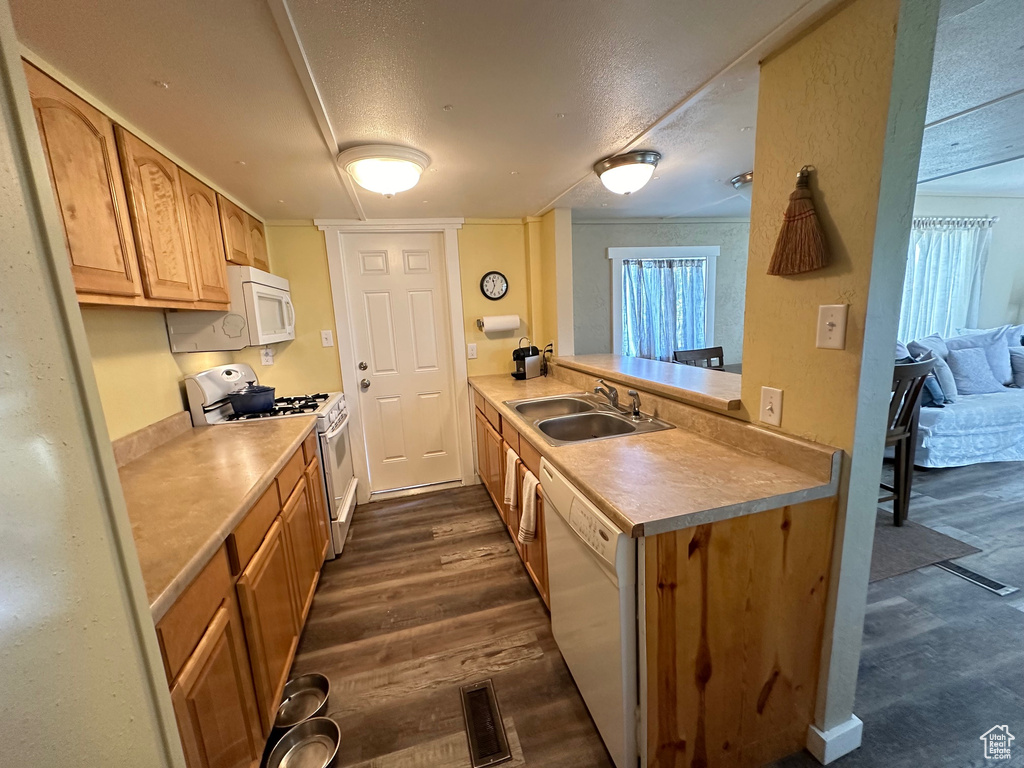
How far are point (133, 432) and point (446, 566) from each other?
162 centimetres

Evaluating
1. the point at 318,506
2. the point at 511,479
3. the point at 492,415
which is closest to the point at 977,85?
the point at 511,479

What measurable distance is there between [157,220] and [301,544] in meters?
1.48

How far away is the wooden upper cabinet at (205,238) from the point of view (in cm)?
183

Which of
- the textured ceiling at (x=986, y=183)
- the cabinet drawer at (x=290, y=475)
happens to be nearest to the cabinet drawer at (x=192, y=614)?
the cabinet drawer at (x=290, y=475)

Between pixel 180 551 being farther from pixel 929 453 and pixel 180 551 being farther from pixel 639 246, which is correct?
pixel 929 453

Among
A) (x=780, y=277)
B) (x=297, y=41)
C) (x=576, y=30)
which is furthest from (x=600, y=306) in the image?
(x=297, y=41)

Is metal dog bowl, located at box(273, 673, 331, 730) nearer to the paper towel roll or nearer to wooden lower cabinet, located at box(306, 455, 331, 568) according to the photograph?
wooden lower cabinet, located at box(306, 455, 331, 568)

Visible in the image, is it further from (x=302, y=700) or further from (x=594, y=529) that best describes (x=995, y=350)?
(x=302, y=700)

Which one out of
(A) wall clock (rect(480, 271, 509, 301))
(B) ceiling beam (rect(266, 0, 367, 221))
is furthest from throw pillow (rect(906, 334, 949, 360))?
(B) ceiling beam (rect(266, 0, 367, 221))

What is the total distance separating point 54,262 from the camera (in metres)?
0.50

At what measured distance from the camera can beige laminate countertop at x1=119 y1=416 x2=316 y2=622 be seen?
960 millimetres

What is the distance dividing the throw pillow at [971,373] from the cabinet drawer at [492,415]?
12.8 feet

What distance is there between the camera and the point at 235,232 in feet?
7.57

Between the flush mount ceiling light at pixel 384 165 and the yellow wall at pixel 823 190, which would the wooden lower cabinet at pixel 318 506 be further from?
the yellow wall at pixel 823 190
